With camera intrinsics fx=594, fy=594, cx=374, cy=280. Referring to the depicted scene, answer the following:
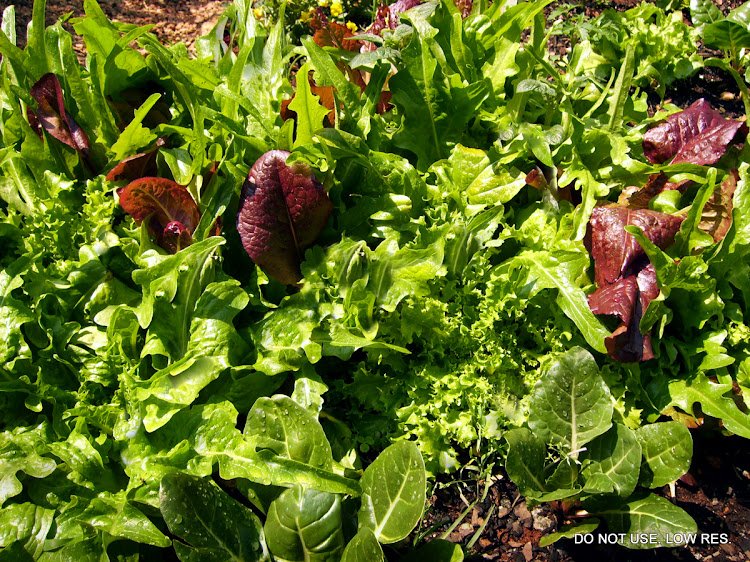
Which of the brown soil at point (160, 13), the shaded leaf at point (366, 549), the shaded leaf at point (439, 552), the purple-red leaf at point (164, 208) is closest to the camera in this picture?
the shaded leaf at point (366, 549)

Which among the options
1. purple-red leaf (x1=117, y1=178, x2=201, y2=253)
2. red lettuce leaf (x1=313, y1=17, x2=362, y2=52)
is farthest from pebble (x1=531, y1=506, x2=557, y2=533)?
red lettuce leaf (x1=313, y1=17, x2=362, y2=52)

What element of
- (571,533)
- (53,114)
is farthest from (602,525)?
(53,114)

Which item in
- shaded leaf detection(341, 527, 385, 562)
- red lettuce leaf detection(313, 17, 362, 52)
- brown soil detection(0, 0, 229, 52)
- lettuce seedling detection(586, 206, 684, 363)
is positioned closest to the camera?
shaded leaf detection(341, 527, 385, 562)

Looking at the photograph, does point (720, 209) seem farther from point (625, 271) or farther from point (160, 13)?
point (160, 13)

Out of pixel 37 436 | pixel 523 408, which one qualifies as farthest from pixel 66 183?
pixel 523 408

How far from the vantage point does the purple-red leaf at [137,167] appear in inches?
95.9

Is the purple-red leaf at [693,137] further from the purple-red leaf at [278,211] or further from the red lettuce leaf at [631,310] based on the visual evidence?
the purple-red leaf at [278,211]

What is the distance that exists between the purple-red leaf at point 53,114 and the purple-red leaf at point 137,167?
217 millimetres

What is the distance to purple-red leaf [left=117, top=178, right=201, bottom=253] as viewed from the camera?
2.25 meters

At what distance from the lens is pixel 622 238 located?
2135mm

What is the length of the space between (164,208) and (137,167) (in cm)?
32

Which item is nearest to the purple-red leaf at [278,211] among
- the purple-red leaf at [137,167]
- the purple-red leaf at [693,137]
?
the purple-red leaf at [137,167]

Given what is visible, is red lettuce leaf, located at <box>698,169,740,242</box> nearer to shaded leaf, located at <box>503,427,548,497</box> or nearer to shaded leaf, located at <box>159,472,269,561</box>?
shaded leaf, located at <box>503,427,548,497</box>

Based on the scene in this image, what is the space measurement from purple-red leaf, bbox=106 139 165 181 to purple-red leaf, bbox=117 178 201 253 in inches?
5.7
